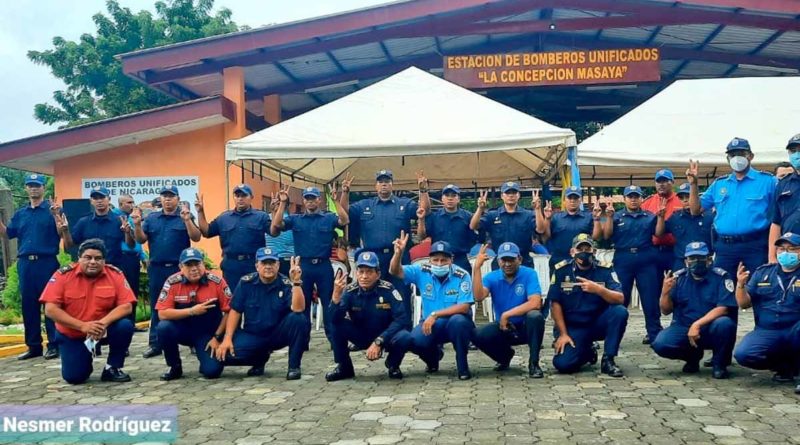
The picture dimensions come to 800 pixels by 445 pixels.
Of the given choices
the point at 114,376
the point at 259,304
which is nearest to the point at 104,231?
the point at 114,376

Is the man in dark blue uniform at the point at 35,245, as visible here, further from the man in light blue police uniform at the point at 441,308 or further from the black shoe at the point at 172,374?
the man in light blue police uniform at the point at 441,308

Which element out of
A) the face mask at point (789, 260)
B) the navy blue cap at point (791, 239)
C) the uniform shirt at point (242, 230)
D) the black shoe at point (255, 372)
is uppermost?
the uniform shirt at point (242, 230)

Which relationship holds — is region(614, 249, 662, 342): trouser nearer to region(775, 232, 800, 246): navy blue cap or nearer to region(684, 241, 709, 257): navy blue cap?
region(684, 241, 709, 257): navy blue cap

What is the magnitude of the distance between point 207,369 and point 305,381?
0.81 metres

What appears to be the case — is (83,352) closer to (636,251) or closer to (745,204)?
(636,251)

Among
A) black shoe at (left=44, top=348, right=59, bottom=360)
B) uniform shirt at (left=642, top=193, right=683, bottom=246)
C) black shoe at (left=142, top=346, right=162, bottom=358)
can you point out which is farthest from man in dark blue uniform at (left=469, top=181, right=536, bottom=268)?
black shoe at (left=44, top=348, right=59, bottom=360)

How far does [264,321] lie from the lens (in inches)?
234

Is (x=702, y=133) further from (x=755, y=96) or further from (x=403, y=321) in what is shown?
(x=403, y=321)

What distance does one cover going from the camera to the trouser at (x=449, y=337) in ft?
18.7

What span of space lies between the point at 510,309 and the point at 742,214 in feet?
6.70

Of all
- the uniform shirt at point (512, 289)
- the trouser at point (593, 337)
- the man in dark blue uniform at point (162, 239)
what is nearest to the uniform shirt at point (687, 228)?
the trouser at point (593, 337)

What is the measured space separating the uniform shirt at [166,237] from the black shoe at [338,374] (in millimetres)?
2224

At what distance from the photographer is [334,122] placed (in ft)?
27.4

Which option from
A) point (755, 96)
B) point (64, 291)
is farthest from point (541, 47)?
point (64, 291)
